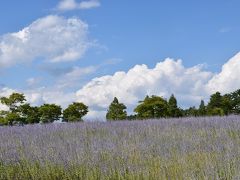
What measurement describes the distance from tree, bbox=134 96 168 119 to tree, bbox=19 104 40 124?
3491 millimetres

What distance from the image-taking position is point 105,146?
241 inches

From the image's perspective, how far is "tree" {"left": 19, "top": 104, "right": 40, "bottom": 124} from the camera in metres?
15.4

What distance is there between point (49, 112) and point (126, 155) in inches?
385

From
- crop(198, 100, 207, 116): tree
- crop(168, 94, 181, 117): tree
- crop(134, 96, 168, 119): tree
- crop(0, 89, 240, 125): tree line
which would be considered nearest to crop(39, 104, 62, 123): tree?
crop(0, 89, 240, 125): tree line

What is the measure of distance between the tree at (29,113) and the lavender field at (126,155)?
683 cm

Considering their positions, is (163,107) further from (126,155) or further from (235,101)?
(126,155)

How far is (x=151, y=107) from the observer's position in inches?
608

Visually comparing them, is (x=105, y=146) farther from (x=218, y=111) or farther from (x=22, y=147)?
(x=218, y=111)

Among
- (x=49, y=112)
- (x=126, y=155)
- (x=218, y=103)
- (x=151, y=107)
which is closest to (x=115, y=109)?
(x=151, y=107)

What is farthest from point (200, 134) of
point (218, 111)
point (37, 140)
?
point (218, 111)

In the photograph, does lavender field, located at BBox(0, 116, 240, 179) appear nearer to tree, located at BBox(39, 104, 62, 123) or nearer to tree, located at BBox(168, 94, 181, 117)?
tree, located at BBox(39, 104, 62, 123)

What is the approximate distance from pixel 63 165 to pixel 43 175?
321 millimetres

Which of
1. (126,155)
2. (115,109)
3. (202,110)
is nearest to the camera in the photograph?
(126,155)

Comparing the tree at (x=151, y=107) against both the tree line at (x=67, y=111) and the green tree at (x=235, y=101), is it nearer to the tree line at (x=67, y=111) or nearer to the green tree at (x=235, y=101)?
the tree line at (x=67, y=111)
